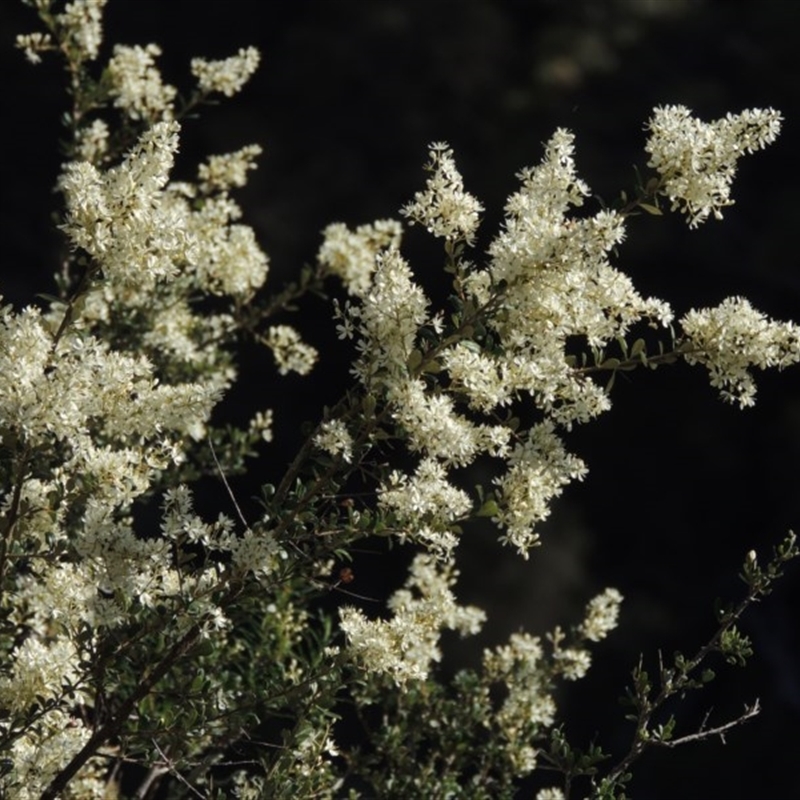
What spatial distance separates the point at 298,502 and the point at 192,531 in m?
0.17

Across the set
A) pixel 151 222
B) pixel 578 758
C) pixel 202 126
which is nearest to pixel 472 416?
pixel 578 758

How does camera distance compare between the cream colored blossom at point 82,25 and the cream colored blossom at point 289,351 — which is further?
the cream colored blossom at point 82,25

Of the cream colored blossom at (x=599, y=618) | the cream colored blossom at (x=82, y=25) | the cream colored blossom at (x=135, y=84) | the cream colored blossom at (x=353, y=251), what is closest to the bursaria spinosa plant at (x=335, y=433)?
the cream colored blossom at (x=599, y=618)

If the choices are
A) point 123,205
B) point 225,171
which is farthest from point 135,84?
point 123,205

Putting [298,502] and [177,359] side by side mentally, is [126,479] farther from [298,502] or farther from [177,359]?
[177,359]

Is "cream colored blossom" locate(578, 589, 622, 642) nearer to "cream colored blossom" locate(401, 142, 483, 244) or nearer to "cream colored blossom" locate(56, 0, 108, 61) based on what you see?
"cream colored blossom" locate(401, 142, 483, 244)

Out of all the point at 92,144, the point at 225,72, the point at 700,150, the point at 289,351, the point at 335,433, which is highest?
the point at 225,72

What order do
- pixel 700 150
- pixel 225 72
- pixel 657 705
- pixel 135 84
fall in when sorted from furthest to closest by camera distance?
pixel 225 72 → pixel 135 84 → pixel 657 705 → pixel 700 150

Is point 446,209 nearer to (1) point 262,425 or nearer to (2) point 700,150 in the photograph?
(2) point 700,150

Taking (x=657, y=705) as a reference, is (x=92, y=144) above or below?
above

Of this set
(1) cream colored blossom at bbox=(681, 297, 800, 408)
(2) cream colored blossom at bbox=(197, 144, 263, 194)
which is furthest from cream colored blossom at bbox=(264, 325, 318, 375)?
(1) cream colored blossom at bbox=(681, 297, 800, 408)

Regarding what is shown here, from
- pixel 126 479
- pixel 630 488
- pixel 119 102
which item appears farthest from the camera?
pixel 630 488

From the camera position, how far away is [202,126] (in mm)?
6980

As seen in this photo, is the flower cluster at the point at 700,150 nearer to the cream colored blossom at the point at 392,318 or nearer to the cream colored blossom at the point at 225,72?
the cream colored blossom at the point at 392,318
